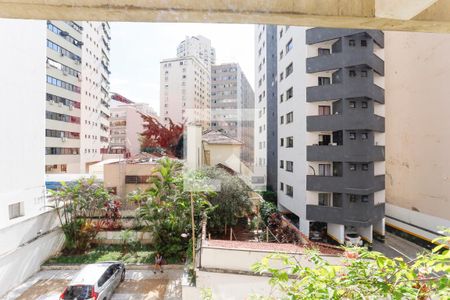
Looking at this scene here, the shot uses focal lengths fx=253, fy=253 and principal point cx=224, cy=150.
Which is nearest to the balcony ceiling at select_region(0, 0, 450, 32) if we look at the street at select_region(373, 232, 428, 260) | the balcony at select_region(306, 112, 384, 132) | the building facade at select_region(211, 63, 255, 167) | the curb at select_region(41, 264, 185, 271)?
the curb at select_region(41, 264, 185, 271)

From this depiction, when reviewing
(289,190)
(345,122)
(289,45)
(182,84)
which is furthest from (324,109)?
(182,84)

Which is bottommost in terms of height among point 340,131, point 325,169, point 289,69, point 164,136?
point 325,169

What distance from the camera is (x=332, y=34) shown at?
33.4ft

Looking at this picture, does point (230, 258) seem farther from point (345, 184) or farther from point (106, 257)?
point (345, 184)

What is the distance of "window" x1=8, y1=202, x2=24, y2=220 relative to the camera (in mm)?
7230

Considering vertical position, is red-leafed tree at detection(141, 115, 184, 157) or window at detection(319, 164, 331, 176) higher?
red-leafed tree at detection(141, 115, 184, 157)

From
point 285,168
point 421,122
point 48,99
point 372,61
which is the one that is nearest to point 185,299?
point 285,168

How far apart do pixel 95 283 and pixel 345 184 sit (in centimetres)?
912

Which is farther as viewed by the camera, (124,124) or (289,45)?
(124,124)

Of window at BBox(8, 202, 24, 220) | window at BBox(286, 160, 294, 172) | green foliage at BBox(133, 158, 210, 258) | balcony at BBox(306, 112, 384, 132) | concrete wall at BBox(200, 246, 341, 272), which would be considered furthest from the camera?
window at BBox(286, 160, 294, 172)

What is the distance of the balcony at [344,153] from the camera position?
33.4ft

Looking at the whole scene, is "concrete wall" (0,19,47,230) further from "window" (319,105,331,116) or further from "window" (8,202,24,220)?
"window" (319,105,331,116)

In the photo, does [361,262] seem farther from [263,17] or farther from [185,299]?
[185,299]

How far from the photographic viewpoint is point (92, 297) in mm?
5449
